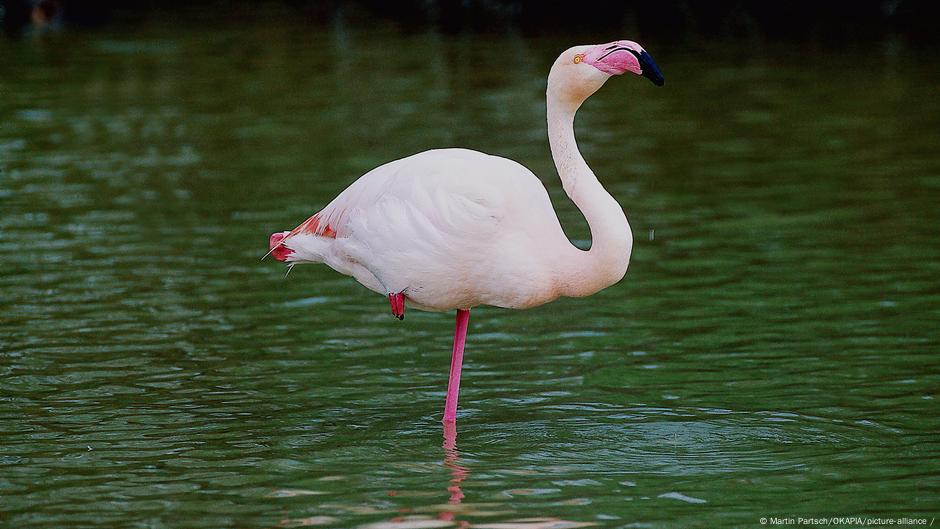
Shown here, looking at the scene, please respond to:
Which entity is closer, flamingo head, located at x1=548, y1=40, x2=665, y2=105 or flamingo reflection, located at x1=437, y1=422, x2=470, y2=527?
flamingo reflection, located at x1=437, y1=422, x2=470, y2=527

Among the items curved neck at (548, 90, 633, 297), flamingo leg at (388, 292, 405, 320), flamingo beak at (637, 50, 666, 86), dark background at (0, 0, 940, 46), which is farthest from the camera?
dark background at (0, 0, 940, 46)

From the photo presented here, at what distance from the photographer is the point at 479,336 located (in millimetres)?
9938

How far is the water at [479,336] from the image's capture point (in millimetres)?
6789

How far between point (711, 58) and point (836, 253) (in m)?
12.4

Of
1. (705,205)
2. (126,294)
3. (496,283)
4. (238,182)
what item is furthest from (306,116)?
(496,283)

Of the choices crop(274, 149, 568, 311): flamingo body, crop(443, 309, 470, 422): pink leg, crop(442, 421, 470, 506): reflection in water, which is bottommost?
crop(442, 421, 470, 506): reflection in water

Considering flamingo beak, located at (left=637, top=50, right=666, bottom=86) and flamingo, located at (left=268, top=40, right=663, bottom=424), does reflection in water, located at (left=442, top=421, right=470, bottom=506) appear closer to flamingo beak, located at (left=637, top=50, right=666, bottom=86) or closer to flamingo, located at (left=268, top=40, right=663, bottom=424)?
flamingo, located at (left=268, top=40, right=663, bottom=424)

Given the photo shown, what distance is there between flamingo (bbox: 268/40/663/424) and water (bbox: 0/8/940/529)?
2.67 ft

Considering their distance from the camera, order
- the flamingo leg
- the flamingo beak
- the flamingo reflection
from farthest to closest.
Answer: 1. the flamingo leg
2. the flamingo beak
3. the flamingo reflection

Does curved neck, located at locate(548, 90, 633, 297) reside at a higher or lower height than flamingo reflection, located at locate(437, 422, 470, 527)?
higher

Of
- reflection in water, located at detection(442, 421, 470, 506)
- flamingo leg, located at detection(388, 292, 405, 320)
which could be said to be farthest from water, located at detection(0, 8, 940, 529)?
flamingo leg, located at detection(388, 292, 405, 320)

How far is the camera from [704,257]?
11547 millimetres

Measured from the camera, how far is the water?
6.79 metres

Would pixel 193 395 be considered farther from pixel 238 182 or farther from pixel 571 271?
pixel 238 182
